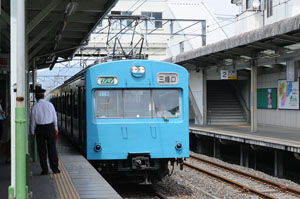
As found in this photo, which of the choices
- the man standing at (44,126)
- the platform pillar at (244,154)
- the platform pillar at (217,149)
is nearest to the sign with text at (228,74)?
the platform pillar at (217,149)

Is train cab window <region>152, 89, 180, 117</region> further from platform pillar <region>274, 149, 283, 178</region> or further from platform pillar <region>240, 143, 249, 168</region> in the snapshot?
platform pillar <region>240, 143, 249, 168</region>

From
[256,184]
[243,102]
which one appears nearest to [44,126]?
[256,184]

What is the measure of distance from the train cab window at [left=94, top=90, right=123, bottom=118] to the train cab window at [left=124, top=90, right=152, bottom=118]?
0.40ft

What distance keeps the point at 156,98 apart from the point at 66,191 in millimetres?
3527

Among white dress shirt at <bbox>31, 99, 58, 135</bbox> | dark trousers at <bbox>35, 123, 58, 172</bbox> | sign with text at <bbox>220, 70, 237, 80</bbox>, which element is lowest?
dark trousers at <bbox>35, 123, 58, 172</bbox>

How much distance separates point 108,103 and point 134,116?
0.59 m

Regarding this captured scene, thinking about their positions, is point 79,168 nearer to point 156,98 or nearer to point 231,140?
point 156,98

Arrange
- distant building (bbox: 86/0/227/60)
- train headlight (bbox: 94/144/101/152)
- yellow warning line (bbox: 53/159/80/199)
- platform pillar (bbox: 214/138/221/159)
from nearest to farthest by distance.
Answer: yellow warning line (bbox: 53/159/80/199) < train headlight (bbox: 94/144/101/152) < platform pillar (bbox: 214/138/221/159) < distant building (bbox: 86/0/227/60)

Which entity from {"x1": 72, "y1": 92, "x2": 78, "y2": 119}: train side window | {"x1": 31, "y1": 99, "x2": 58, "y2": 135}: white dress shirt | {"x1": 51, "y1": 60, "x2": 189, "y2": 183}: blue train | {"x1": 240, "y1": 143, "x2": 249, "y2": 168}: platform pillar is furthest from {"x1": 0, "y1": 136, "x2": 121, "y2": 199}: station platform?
{"x1": 240, "y1": 143, "x2": 249, "y2": 168}: platform pillar

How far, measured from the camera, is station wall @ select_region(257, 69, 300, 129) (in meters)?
19.5

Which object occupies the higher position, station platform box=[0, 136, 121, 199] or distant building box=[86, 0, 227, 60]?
distant building box=[86, 0, 227, 60]

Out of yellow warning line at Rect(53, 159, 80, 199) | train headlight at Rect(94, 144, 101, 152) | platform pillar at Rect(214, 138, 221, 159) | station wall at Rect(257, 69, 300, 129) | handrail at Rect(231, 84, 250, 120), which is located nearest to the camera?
yellow warning line at Rect(53, 159, 80, 199)

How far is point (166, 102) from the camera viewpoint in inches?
371

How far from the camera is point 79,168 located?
27.3ft
